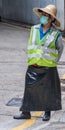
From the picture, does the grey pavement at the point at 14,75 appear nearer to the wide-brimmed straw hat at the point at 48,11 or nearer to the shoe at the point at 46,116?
the shoe at the point at 46,116

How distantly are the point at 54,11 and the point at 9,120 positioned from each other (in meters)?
1.95

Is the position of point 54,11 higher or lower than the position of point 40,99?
higher

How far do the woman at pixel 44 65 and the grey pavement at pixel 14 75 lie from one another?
0.27 m

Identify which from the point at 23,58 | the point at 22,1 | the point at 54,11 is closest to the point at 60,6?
the point at 22,1

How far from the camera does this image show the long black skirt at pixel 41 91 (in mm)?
7523

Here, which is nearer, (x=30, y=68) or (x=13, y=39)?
(x=30, y=68)

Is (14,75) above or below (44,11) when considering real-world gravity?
below

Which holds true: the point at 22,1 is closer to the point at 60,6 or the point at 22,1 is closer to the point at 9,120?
the point at 60,6

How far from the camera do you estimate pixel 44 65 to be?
7426mm

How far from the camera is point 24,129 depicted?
284 inches

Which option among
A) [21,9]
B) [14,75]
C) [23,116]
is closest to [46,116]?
[23,116]

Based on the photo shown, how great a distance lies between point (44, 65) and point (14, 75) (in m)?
3.67

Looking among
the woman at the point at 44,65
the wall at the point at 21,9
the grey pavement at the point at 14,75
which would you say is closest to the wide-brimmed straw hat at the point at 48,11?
the woman at the point at 44,65

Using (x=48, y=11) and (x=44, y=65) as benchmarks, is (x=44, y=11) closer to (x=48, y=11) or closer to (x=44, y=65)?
(x=48, y=11)
